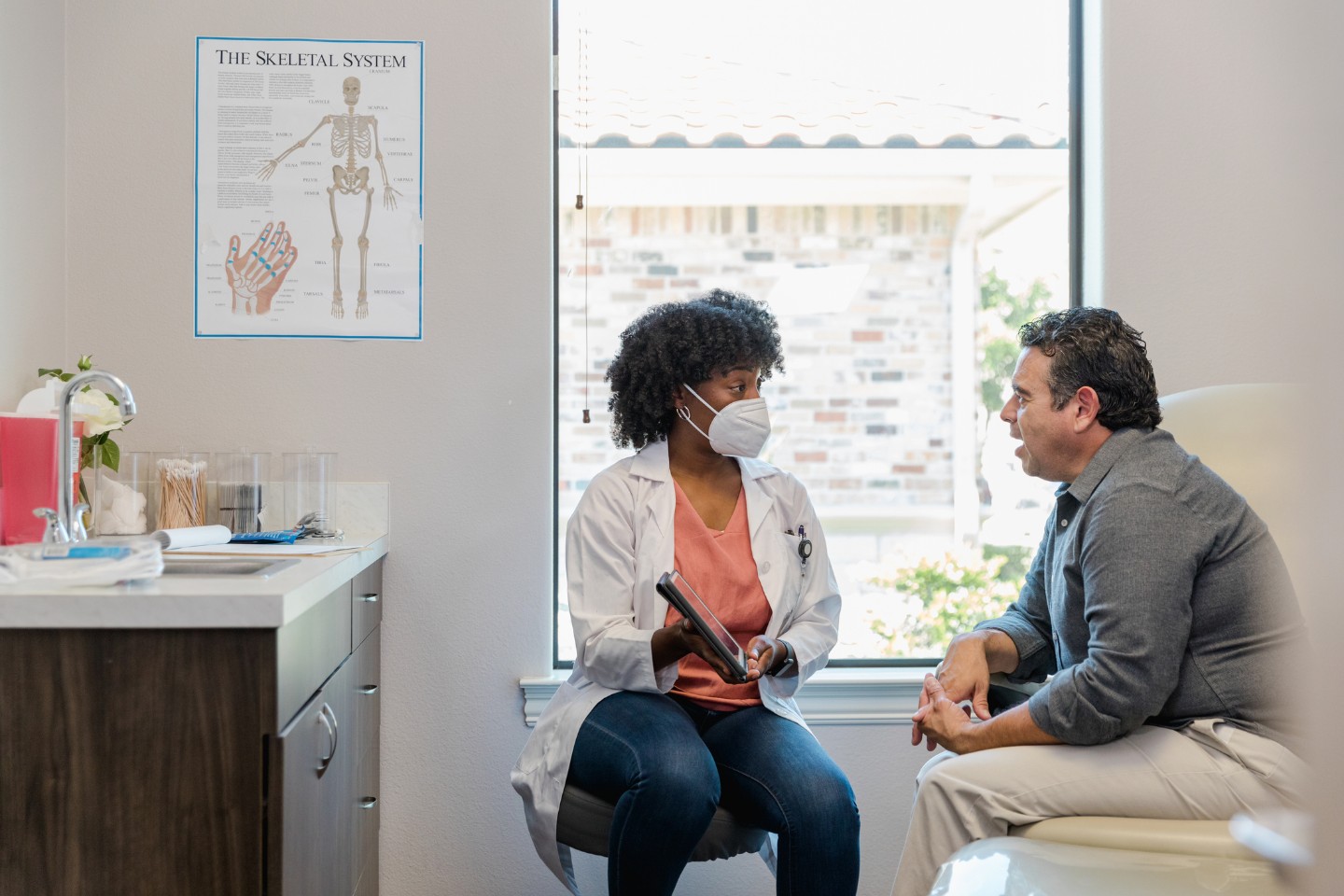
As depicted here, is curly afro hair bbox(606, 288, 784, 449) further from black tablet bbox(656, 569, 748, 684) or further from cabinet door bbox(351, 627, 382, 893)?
cabinet door bbox(351, 627, 382, 893)

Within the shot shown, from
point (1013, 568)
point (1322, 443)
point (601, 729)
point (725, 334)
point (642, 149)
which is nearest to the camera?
point (1322, 443)

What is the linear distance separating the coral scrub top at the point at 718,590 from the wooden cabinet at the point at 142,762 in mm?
825

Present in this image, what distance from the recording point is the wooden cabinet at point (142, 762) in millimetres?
1355

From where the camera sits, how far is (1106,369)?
5.62ft

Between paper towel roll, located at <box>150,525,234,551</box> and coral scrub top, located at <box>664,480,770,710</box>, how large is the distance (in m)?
0.86

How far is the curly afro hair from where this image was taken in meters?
2.16

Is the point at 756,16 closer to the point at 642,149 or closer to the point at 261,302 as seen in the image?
the point at 642,149

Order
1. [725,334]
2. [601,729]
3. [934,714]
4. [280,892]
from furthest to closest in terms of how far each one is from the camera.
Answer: [725,334]
[601,729]
[934,714]
[280,892]

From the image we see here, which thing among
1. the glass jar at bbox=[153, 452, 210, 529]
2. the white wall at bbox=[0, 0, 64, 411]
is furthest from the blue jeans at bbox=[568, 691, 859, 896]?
the white wall at bbox=[0, 0, 64, 411]

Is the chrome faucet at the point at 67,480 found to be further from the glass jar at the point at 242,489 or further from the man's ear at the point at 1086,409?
the man's ear at the point at 1086,409

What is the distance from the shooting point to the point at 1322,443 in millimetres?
270

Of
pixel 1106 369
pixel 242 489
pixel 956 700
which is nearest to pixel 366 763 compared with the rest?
pixel 242 489

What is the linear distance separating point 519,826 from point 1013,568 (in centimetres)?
141

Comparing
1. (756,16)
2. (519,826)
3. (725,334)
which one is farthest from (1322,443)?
(756,16)
